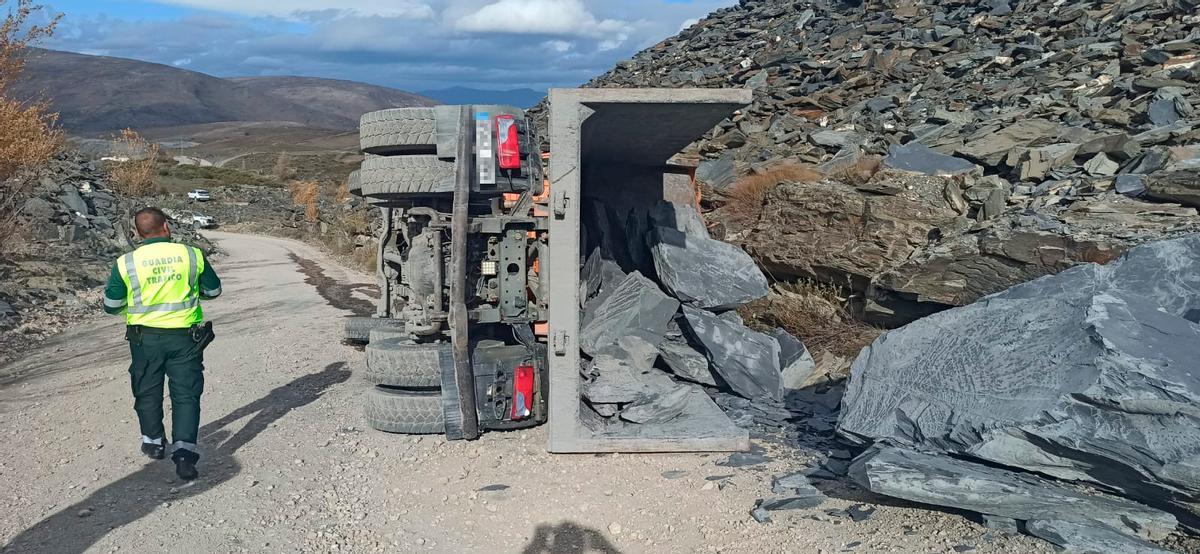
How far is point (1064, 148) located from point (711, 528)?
6766 mm

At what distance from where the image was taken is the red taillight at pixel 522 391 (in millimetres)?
5754

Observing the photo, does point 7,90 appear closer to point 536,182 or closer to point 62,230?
point 62,230

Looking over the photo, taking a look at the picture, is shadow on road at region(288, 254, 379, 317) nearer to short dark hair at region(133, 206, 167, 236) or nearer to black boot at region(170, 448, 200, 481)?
short dark hair at region(133, 206, 167, 236)

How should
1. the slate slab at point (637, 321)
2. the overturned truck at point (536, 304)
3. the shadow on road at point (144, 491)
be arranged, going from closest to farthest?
1. the shadow on road at point (144, 491)
2. the overturned truck at point (536, 304)
3. the slate slab at point (637, 321)

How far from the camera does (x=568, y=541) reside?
4.23m

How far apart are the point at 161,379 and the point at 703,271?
4.32m

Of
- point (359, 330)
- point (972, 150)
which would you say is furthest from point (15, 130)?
point (972, 150)

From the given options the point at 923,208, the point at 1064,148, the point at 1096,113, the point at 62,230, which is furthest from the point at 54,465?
the point at 62,230

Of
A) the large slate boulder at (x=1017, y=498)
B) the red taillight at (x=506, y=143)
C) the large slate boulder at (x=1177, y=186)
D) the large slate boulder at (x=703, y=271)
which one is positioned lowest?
the large slate boulder at (x=1017, y=498)

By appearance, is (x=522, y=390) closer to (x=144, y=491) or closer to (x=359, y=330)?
(x=144, y=491)

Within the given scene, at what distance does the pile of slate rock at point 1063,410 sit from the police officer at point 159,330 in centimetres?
387

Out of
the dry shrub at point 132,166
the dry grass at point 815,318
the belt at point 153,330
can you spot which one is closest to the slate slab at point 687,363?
the dry grass at point 815,318

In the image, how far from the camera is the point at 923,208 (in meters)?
8.38

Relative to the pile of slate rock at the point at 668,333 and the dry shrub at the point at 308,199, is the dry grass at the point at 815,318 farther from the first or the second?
the dry shrub at the point at 308,199
